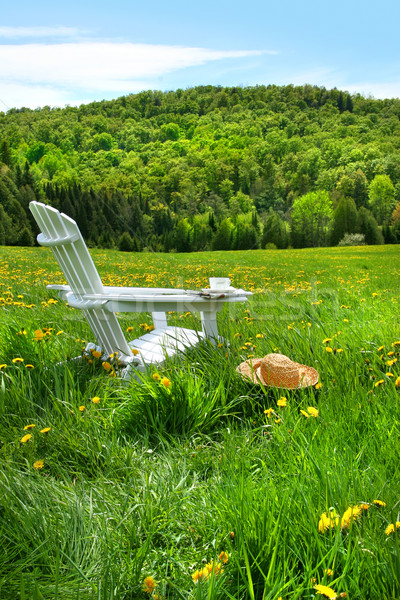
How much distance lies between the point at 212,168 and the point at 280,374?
21.8m

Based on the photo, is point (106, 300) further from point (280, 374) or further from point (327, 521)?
point (327, 521)

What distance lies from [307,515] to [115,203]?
23.2 meters

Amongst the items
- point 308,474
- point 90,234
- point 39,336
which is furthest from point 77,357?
point 90,234

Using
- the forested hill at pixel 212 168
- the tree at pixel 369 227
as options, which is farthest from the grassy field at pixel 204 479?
the forested hill at pixel 212 168

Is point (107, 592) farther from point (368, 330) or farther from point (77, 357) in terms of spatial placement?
point (368, 330)

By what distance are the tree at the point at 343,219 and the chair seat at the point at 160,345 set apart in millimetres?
15448

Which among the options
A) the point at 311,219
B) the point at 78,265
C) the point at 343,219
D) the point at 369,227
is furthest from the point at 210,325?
the point at 311,219

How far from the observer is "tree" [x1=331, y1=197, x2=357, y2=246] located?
1766 centimetres

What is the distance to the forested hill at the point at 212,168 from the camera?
64.1 feet

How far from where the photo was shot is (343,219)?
1808 cm

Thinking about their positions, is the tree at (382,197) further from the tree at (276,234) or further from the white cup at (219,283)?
the white cup at (219,283)

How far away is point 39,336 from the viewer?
2.63 m

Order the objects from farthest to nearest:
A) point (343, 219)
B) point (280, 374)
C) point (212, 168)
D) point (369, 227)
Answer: point (212, 168), point (343, 219), point (369, 227), point (280, 374)

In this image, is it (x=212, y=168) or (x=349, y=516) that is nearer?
(x=349, y=516)
